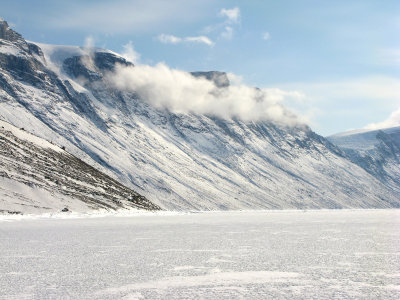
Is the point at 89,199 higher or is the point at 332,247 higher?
the point at 332,247

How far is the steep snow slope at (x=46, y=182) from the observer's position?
69.0 metres

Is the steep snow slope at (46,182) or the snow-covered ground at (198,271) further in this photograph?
the steep snow slope at (46,182)

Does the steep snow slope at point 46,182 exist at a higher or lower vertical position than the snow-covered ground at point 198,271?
lower

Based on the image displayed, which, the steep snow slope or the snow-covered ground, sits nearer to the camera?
the snow-covered ground

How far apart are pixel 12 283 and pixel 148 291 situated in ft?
14.8

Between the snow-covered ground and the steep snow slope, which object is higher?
the snow-covered ground

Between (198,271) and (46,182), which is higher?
(198,271)

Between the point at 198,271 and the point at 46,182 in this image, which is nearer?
the point at 198,271

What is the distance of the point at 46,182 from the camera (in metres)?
80.7

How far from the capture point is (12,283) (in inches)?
493

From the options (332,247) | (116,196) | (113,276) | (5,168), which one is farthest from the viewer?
(116,196)

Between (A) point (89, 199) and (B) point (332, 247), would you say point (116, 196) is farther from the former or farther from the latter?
(B) point (332, 247)

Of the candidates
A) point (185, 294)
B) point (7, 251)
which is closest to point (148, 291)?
point (185, 294)

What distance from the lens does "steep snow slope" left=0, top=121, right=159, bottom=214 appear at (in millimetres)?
68969
